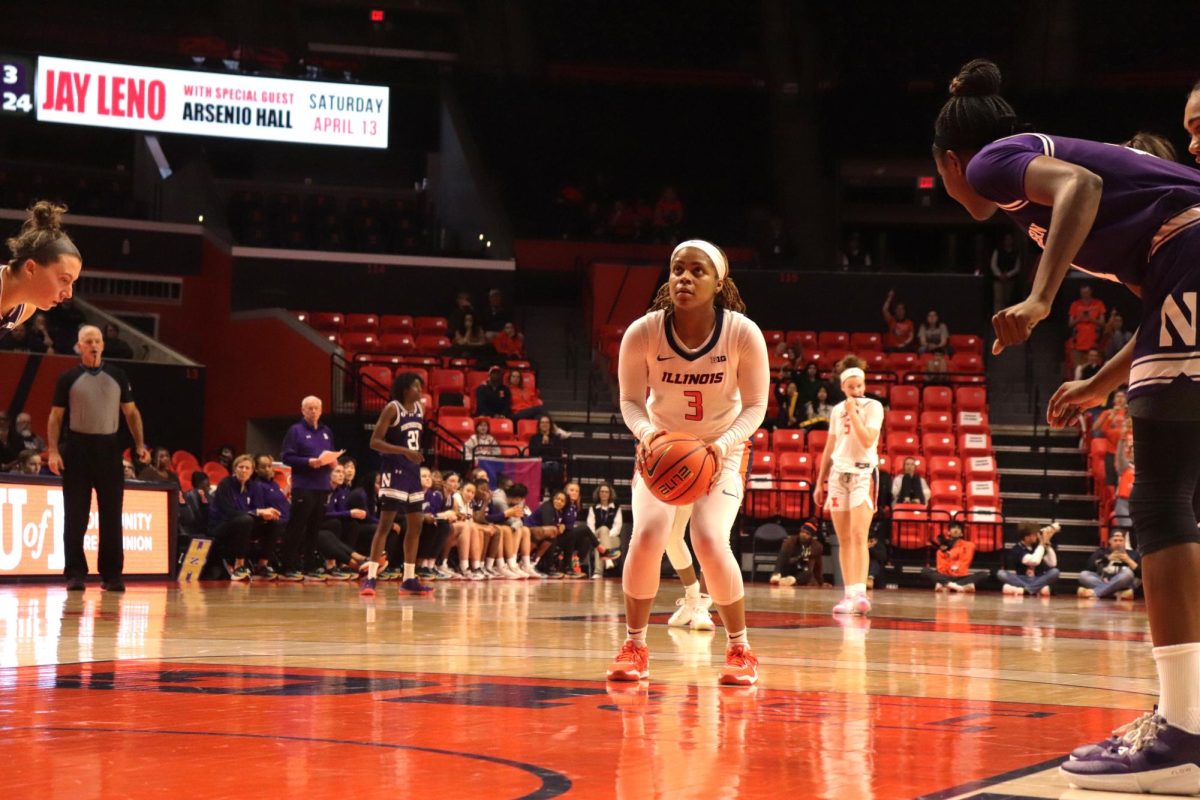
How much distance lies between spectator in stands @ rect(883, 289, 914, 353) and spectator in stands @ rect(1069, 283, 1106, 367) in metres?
2.81

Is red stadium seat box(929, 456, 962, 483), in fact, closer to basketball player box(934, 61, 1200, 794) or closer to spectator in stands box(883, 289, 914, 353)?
spectator in stands box(883, 289, 914, 353)

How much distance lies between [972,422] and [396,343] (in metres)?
9.87

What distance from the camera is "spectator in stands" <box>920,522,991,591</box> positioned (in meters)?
19.2

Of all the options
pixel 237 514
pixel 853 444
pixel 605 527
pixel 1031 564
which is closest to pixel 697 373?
pixel 853 444

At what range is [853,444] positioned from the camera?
12.4 m

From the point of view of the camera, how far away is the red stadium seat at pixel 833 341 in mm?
Answer: 26219

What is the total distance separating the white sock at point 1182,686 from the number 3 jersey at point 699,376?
281cm

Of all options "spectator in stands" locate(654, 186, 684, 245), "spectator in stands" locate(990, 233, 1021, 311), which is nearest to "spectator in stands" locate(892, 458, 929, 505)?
"spectator in stands" locate(990, 233, 1021, 311)

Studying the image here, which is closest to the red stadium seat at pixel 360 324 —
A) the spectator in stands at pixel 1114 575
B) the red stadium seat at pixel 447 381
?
the red stadium seat at pixel 447 381

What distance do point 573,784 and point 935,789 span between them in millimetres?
812

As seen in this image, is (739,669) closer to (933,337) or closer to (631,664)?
(631,664)

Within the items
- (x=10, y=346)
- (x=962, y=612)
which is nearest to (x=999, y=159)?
(x=962, y=612)

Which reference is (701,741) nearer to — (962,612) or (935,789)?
(935,789)

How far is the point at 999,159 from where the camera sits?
12.3 feet
